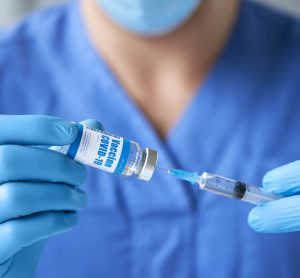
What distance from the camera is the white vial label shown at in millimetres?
811

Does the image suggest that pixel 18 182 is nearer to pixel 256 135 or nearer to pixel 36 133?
pixel 36 133

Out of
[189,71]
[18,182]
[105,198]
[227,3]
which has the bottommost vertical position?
[18,182]

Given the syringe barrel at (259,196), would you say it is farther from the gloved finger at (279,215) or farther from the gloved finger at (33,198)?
the gloved finger at (33,198)

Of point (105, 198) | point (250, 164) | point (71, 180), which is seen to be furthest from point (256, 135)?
point (71, 180)

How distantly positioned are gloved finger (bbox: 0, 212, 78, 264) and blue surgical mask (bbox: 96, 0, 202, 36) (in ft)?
1.64

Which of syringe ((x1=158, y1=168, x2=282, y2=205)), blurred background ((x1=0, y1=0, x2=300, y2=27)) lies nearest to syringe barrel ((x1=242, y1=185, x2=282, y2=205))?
syringe ((x1=158, y1=168, x2=282, y2=205))

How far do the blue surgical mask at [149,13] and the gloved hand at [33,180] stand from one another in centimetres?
43

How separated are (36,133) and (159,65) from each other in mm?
536

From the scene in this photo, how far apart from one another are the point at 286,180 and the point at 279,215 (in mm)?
57

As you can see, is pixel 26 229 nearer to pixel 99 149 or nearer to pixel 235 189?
pixel 99 149

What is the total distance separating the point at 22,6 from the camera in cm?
175

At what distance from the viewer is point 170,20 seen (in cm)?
118

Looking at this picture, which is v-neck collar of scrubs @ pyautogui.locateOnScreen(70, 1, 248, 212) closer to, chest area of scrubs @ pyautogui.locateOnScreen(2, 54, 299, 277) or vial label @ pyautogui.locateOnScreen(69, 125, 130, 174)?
chest area of scrubs @ pyautogui.locateOnScreen(2, 54, 299, 277)

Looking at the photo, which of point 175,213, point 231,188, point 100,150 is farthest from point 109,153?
point 175,213
